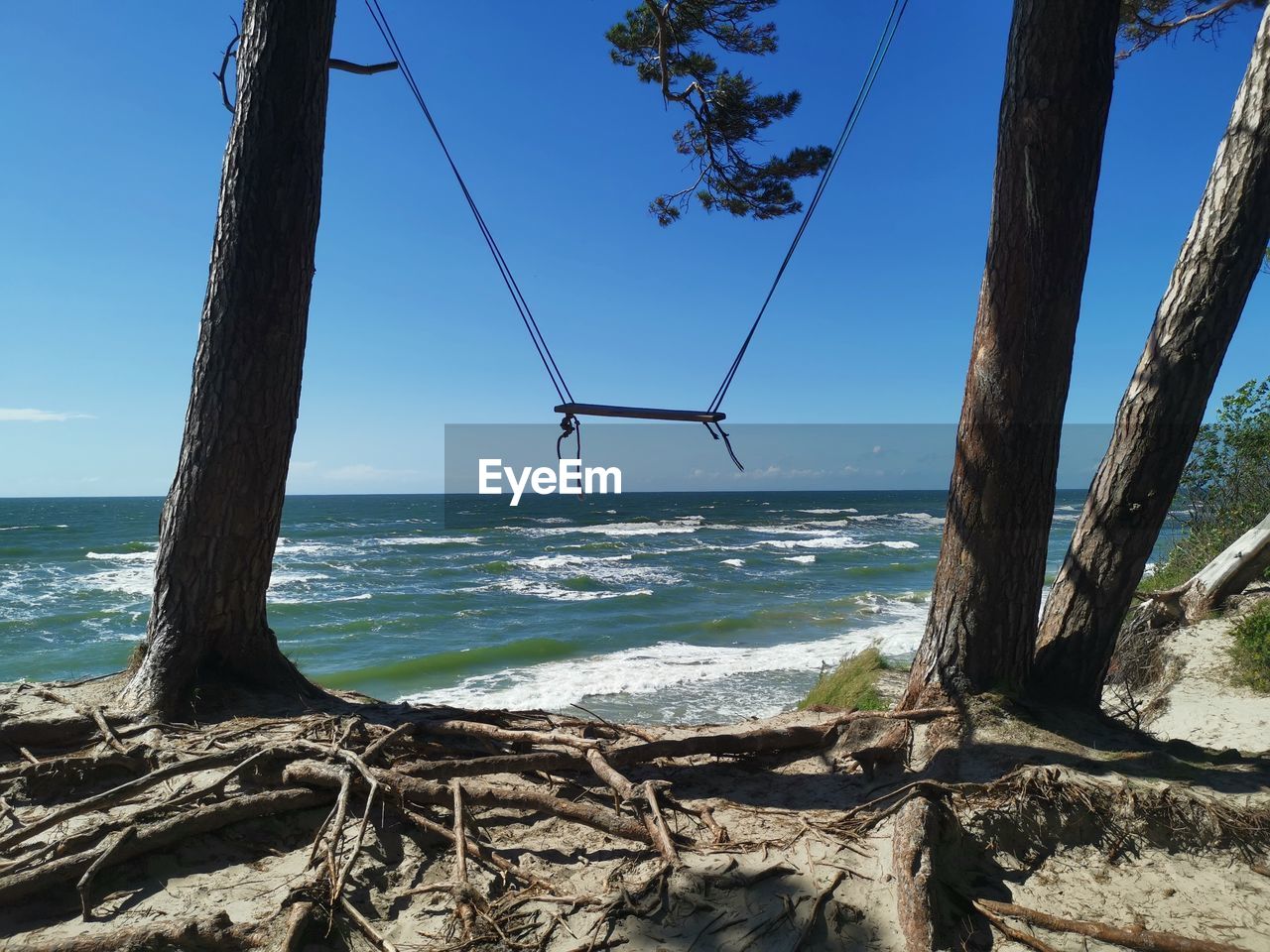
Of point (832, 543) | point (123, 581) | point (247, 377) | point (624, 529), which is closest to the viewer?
point (247, 377)

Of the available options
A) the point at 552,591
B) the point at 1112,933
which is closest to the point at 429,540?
the point at 552,591

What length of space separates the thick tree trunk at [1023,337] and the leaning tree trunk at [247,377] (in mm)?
3672

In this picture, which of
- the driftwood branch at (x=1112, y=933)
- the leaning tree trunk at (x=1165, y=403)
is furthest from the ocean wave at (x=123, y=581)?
the driftwood branch at (x=1112, y=933)

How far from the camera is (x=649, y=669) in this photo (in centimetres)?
1120

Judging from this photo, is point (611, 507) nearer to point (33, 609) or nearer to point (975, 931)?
point (33, 609)

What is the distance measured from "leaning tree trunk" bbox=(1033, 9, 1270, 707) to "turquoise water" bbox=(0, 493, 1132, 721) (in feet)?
16.9

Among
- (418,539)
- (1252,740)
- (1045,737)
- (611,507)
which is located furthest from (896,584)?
(611,507)

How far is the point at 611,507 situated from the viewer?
227 ft

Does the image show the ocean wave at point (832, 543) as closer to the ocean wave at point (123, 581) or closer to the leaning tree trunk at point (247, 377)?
the ocean wave at point (123, 581)

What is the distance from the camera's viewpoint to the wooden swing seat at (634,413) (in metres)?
4.43

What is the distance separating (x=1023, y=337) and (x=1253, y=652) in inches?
180

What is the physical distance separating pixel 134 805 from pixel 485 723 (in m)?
1.45

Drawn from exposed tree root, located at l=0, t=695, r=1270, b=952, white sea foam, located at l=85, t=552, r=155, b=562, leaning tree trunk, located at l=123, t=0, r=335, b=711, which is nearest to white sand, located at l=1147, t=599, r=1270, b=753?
exposed tree root, located at l=0, t=695, r=1270, b=952

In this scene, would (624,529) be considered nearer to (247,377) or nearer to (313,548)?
(313,548)
